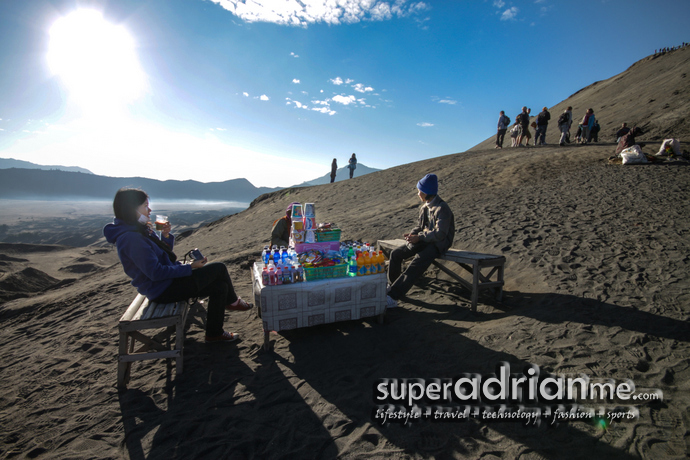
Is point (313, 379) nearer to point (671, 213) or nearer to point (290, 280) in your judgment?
point (290, 280)

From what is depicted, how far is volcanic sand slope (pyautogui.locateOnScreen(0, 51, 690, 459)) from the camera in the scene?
94.6 inches

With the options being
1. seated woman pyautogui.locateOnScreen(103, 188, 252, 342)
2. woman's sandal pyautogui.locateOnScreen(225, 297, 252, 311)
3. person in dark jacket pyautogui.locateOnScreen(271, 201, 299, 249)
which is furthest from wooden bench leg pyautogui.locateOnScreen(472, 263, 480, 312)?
seated woman pyautogui.locateOnScreen(103, 188, 252, 342)

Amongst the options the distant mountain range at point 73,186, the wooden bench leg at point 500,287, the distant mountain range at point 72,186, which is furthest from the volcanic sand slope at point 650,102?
the distant mountain range at point 72,186

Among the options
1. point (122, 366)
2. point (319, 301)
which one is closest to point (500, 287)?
point (319, 301)

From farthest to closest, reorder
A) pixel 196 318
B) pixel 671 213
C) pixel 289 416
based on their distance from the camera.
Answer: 1. pixel 671 213
2. pixel 196 318
3. pixel 289 416

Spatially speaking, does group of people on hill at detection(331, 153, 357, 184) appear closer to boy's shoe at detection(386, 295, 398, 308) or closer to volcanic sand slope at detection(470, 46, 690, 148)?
volcanic sand slope at detection(470, 46, 690, 148)

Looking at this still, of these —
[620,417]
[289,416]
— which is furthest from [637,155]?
[289,416]

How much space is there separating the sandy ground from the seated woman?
64cm

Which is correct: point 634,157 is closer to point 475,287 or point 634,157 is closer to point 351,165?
point 475,287

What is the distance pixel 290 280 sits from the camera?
3.75 metres

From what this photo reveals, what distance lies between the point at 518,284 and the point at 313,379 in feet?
12.5

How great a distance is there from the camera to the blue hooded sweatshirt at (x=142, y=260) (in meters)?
3.24

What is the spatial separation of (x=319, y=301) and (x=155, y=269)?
193cm

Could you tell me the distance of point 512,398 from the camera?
2.73 metres
